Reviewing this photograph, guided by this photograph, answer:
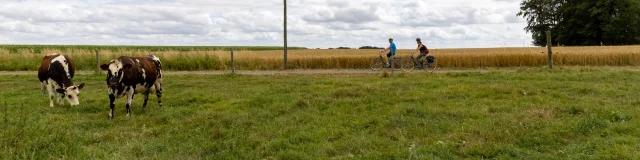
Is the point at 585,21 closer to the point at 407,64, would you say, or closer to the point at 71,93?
the point at 407,64

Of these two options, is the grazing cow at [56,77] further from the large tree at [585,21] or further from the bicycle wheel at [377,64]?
the large tree at [585,21]

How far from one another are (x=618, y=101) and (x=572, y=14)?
2107 inches

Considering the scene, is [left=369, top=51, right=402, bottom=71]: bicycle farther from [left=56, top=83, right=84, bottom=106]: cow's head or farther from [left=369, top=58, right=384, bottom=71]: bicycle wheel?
[left=56, top=83, right=84, bottom=106]: cow's head

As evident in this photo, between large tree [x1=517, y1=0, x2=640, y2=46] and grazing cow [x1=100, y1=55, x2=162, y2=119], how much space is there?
2085 inches

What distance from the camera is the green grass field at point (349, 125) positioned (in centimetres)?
622

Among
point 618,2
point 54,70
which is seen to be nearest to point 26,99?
point 54,70

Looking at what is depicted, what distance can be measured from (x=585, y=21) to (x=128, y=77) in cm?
5824

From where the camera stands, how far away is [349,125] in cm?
802

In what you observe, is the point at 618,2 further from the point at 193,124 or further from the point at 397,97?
the point at 193,124

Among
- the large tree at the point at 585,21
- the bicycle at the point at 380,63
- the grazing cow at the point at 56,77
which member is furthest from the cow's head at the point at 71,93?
the large tree at the point at 585,21

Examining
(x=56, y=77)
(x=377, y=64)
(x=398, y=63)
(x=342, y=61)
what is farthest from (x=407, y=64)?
(x=56, y=77)

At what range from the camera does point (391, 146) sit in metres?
6.49

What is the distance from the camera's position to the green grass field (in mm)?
6223

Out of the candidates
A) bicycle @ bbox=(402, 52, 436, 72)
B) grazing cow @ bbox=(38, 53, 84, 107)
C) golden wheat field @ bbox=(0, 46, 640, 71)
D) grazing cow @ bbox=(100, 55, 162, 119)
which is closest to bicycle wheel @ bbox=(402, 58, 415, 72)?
bicycle @ bbox=(402, 52, 436, 72)
